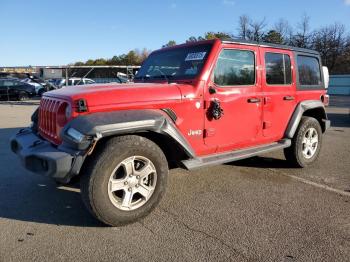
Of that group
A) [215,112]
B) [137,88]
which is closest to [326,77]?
[215,112]

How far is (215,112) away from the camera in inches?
183

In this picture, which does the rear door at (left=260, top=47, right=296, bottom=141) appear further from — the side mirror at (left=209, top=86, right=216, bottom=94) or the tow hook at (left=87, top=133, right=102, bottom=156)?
the tow hook at (left=87, top=133, right=102, bottom=156)

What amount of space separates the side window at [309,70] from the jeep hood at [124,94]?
2660 mm

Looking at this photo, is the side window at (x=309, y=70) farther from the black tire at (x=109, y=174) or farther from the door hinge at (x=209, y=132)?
the black tire at (x=109, y=174)

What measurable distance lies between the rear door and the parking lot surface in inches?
30.3

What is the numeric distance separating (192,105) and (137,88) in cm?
69

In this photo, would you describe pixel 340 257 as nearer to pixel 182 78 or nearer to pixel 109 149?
pixel 109 149

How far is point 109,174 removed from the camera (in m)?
3.69

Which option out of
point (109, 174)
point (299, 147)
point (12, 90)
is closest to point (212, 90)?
point (109, 174)

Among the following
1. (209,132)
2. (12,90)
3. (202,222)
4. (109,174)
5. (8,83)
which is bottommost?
(202,222)

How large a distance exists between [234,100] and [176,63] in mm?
933

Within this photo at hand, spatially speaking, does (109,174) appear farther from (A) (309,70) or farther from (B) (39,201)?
(A) (309,70)

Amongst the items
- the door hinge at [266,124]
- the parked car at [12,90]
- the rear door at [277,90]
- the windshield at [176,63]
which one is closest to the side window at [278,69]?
the rear door at [277,90]

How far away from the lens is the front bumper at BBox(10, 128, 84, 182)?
3.53m
